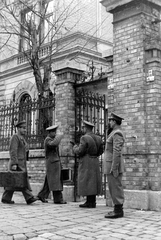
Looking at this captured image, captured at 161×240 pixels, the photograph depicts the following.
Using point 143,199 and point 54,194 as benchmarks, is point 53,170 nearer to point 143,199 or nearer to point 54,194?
point 54,194

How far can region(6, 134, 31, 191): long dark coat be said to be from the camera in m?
8.34

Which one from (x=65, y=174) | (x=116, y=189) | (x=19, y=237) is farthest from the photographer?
(x=65, y=174)

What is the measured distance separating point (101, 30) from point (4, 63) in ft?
20.3

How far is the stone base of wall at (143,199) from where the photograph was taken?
23.5 feet

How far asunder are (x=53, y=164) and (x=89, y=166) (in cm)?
110

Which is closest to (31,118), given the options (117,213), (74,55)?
(117,213)

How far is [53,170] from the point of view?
28.1ft

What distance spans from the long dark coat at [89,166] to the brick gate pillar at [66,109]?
139 centimetres

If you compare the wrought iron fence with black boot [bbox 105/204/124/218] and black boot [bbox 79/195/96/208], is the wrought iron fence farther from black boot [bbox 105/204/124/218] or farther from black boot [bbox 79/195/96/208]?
black boot [bbox 105/204/124/218]

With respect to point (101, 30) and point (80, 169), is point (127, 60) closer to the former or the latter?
point (80, 169)

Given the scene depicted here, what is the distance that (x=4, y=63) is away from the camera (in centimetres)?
2080

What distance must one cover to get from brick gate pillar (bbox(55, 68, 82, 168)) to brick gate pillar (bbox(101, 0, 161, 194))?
170cm

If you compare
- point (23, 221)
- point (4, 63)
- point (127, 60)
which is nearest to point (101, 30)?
point (4, 63)

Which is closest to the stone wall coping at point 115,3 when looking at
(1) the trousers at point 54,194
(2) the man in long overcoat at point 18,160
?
(2) the man in long overcoat at point 18,160
